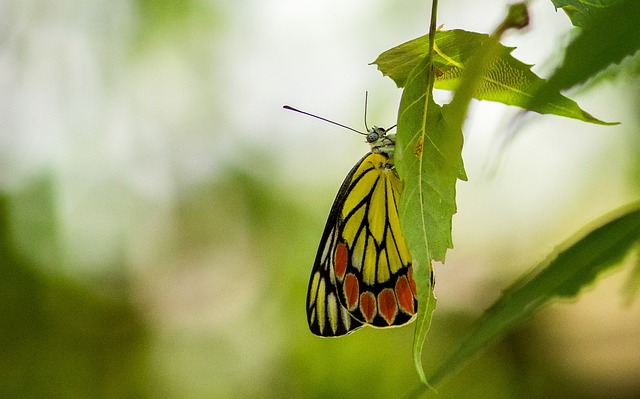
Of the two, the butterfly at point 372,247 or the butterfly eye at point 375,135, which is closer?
the butterfly at point 372,247

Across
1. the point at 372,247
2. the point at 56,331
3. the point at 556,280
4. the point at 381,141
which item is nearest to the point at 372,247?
the point at 372,247

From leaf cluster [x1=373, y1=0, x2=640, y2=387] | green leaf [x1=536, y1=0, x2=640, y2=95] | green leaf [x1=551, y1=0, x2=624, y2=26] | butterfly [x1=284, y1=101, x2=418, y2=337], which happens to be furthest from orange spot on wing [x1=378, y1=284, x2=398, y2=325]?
green leaf [x1=536, y1=0, x2=640, y2=95]

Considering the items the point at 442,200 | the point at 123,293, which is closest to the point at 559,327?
the point at 123,293

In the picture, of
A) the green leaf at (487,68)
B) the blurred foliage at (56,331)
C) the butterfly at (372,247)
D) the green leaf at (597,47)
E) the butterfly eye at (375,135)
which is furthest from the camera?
the blurred foliage at (56,331)

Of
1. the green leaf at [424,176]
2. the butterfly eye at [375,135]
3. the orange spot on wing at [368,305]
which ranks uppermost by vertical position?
the green leaf at [424,176]

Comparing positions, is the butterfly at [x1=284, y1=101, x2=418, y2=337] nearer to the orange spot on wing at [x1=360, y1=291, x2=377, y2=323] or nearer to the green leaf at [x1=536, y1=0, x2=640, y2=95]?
the orange spot on wing at [x1=360, y1=291, x2=377, y2=323]

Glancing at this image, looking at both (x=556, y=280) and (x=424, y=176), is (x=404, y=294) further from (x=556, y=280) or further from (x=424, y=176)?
(x=556, y=280)

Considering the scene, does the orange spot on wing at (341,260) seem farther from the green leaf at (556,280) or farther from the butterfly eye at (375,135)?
the green leaf at (556,280)

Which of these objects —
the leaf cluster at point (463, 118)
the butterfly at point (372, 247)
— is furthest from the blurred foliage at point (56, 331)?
the leaf cluster at point (463, 118)
